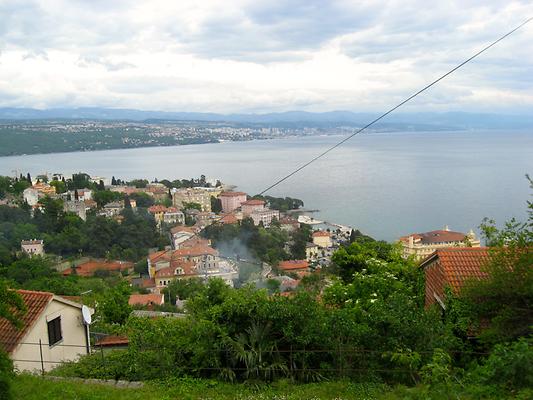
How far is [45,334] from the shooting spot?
23.0ft

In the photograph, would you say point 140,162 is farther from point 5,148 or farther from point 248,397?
point 248,397

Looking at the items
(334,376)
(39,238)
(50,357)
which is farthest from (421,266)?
(39,238)

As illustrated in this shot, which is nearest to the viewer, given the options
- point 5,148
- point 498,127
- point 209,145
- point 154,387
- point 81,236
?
point 154,387

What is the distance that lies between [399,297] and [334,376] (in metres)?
1.24

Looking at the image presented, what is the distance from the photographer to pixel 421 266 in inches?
311

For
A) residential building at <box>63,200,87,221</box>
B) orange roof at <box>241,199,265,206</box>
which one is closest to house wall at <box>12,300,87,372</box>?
orange roof at <box>241,199,265,206</box>

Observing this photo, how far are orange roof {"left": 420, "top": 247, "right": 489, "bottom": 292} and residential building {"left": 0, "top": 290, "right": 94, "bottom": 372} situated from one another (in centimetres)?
500

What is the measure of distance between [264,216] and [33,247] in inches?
860

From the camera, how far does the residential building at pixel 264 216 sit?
4853 cm


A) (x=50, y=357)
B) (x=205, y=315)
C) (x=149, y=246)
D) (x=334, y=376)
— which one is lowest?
(x=149, y=246)

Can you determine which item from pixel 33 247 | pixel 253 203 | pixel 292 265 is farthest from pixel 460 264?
pixel 253 203

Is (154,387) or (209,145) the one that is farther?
(209,145)

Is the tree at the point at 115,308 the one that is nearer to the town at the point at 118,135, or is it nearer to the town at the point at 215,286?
the town at the point at 215,286

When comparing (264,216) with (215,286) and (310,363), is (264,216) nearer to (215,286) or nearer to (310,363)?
(215,286)
